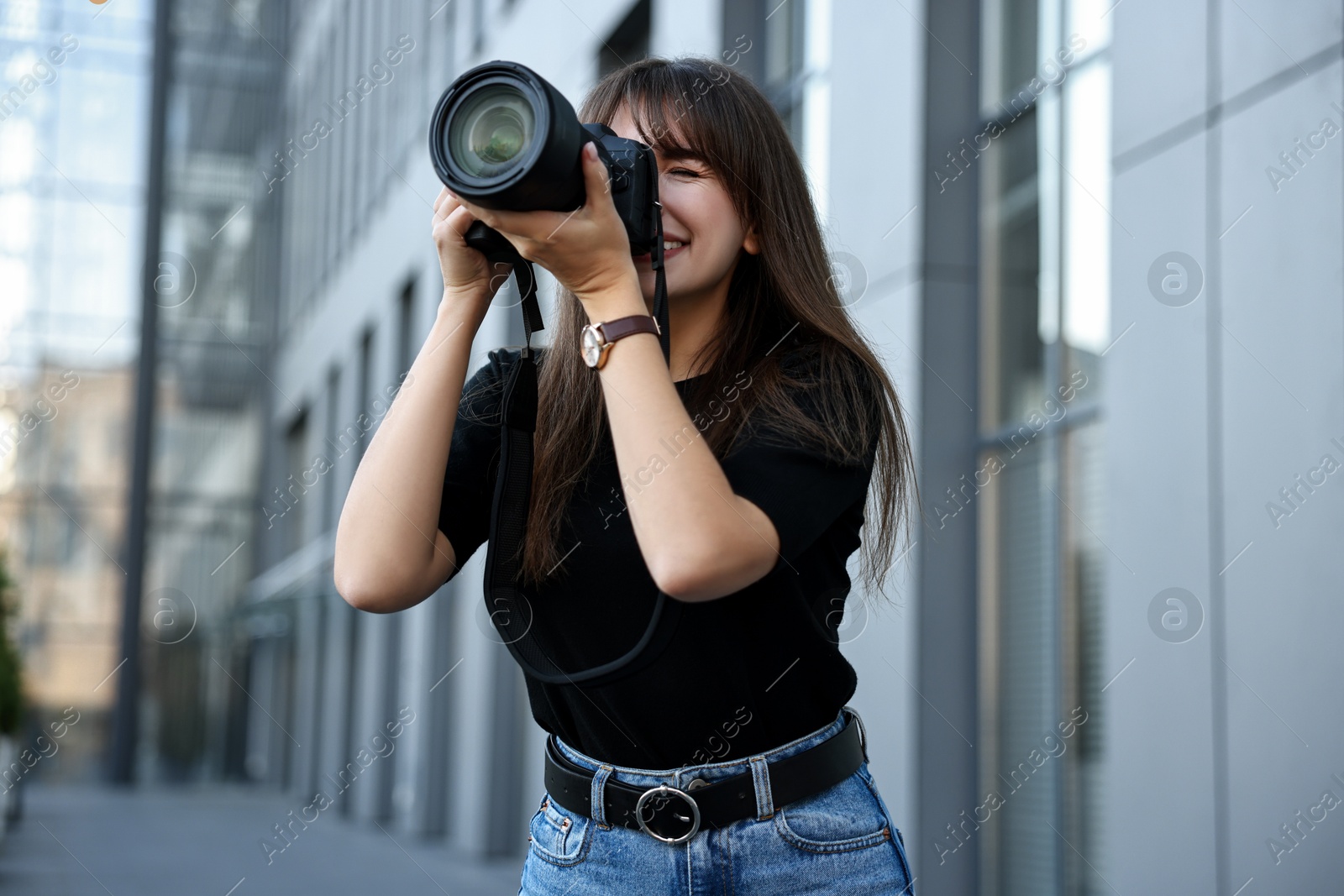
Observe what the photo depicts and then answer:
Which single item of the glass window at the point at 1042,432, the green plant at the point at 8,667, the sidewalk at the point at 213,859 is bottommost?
the sidewalk at the point at 213,859

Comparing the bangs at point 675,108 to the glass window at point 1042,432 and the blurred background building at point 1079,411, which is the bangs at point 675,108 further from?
the glass window at point 1042,432

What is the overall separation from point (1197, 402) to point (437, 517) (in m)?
2.23

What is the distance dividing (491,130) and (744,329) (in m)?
0.41

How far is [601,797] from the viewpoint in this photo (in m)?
1.48

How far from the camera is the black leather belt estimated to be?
1.44 m

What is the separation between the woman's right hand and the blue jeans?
538mm

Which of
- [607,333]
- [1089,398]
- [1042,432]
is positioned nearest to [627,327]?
[607,333]

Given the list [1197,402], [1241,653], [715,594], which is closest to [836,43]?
[1197,402]

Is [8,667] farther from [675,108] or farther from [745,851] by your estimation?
[745,851]

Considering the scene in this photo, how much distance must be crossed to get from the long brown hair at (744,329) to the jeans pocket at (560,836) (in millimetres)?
252

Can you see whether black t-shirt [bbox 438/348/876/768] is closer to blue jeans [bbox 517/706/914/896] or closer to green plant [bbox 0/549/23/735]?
blue jeans [bbox 517/706/914/896]

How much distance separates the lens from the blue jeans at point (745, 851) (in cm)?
144

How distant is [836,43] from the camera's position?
518 cm

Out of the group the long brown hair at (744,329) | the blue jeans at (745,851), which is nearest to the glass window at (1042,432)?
the long brown hair at (744,329)
